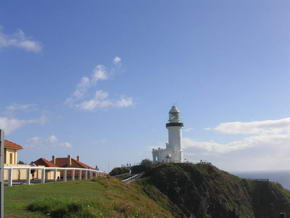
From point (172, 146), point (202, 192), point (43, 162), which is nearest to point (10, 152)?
point (43, 162)

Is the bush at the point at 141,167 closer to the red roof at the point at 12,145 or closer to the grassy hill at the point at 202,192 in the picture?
the grassy hill at the point at 202,192

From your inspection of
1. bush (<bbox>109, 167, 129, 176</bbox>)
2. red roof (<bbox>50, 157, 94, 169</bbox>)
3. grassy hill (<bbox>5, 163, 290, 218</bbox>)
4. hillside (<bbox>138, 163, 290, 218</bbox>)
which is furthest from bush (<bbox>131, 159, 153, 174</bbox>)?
red roof (<bbox>50, 157, 94, 169</bbox>)

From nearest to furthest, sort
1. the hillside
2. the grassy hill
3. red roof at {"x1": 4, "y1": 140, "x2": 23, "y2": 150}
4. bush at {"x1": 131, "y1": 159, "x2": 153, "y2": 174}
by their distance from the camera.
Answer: red roof at {"x1": 4, "y1": 140, "x2": 23, "y2": 150}
the grassy hill
the hillside
bush at {"x1": 131, "y1": 159, "x2": 153, "y2": 174}

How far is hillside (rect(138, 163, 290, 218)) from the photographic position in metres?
46.9

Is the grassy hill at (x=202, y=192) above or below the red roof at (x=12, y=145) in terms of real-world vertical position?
below

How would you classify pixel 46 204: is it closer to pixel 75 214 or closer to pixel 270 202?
pixel 75 214

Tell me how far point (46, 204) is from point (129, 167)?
2052 inches

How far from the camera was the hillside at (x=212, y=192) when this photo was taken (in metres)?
46.9

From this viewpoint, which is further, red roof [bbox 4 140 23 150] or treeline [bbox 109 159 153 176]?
treeline [bbox 109 159 153 176]

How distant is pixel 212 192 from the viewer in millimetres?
52562

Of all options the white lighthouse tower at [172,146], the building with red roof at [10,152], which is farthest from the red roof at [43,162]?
the white lighthouse tower at [172,146]

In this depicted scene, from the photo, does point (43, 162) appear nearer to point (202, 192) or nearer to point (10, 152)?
point (10, 152)

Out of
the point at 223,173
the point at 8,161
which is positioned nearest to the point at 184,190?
the point at 223,173

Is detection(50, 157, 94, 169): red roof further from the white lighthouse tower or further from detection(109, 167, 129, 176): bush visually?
the white lighthouse tower
